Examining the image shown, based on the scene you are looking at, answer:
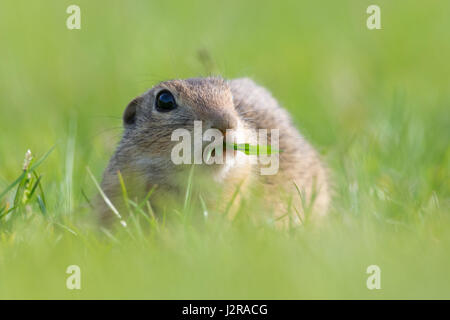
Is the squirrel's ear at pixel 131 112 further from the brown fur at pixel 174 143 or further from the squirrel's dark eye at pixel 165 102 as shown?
the squirrel's dark eye at pixel 165 102

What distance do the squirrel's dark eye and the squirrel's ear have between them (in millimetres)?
400

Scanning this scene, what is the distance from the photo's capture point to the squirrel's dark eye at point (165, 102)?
16.0 feet

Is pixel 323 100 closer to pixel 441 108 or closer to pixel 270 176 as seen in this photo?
pixel 441 108

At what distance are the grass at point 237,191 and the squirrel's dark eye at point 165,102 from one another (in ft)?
2.12

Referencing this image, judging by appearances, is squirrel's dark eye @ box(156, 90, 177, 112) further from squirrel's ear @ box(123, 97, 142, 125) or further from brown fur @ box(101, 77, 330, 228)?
squirrel's ear @ box(123, 97, 142, 125)

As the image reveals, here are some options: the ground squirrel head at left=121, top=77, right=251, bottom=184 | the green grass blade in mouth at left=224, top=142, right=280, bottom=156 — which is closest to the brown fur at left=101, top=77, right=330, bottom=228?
the ground squirrel head at left=121, top=77, right=251, bottom=184

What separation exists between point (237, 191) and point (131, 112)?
4.83 feet

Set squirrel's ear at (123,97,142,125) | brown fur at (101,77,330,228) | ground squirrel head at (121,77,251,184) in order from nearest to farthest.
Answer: ground squirrel head at (121,77,251,184), brown fur at (101,77,330,228), squirrel's ear at (123,97,142,125)

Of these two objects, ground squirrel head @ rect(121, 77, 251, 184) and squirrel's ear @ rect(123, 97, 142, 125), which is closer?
ground squirrel head @ rect(121, 77, 251, 184)

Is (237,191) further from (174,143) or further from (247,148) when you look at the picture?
(174,143)

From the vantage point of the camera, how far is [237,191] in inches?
170

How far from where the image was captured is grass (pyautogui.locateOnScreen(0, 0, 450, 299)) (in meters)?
3.42
